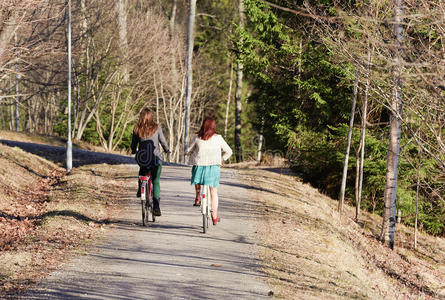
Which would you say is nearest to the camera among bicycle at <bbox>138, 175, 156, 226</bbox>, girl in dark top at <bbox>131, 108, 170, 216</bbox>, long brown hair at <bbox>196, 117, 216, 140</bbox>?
long brown hair at <bbox>196, 117, 216, 140</bbox>

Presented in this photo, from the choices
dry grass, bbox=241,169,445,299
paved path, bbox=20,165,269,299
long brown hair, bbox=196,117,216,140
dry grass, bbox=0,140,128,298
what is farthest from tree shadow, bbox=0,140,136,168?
long brown hair, bbox=196,117,216,140

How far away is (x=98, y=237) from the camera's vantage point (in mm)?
10695

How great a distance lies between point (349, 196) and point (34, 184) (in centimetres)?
1289

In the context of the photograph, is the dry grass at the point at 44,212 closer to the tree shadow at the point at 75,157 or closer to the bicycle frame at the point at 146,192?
the bicycle frame at the point at 146,192

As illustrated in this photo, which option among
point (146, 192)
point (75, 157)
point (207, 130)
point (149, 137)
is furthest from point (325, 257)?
point (75, 157)

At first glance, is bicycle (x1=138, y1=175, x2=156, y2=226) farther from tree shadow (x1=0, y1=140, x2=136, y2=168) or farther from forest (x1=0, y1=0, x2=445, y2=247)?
tree shadow (x1=0, y1=140, x2=136, y2=168)

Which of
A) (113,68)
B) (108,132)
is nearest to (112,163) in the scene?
(113,68)

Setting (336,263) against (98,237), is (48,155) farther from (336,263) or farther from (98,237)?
(336,263)

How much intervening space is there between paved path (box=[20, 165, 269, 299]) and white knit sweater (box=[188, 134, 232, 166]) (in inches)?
54.7

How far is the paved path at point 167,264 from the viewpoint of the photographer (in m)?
7.42

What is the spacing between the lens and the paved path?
24.3 ft

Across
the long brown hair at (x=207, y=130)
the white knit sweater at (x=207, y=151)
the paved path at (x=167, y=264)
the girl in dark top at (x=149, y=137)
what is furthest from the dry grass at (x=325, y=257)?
the girl in dark top at (x=149, y=137)

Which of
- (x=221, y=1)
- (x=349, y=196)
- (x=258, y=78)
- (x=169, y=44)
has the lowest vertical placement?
(x=349, y=196)

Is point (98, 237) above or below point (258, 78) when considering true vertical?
below
